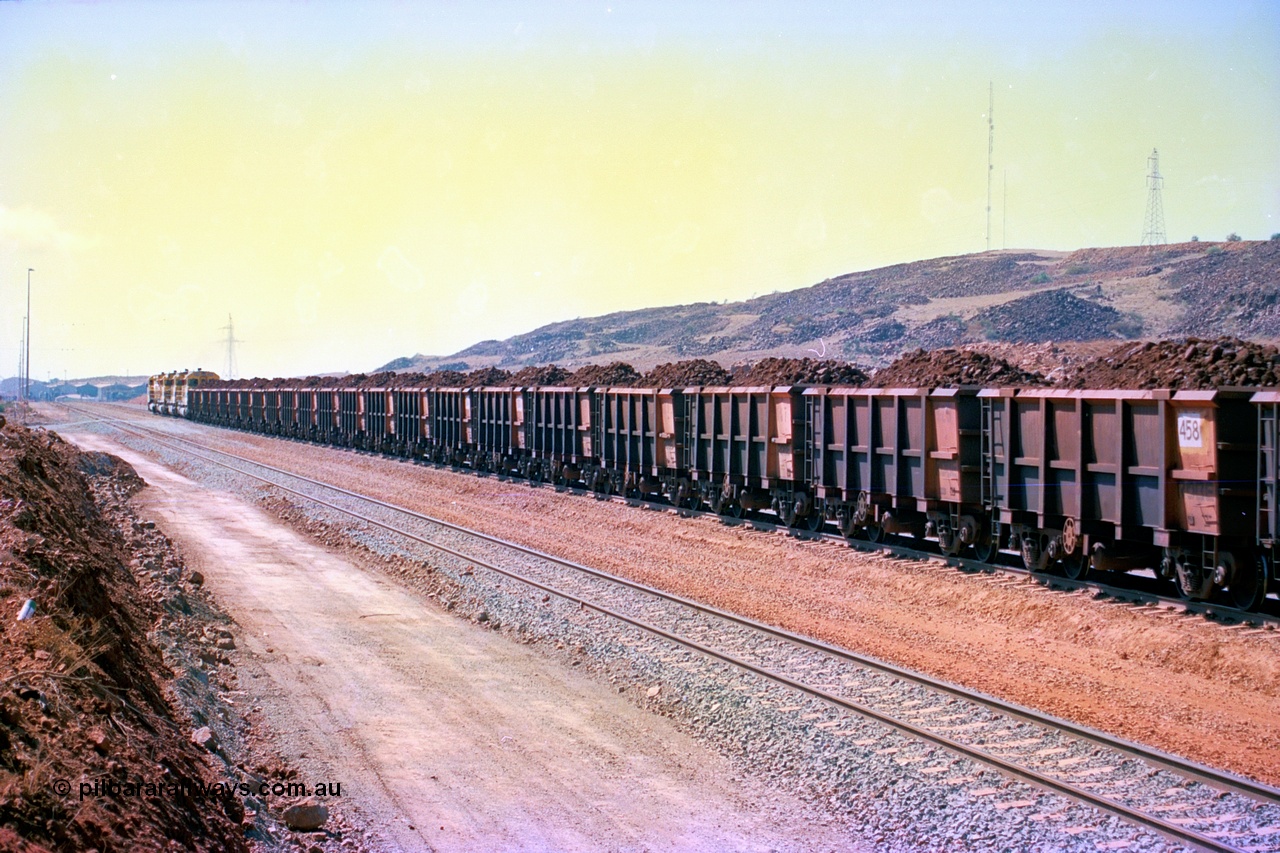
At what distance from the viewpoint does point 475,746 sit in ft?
30.2

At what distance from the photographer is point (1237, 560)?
1235cm

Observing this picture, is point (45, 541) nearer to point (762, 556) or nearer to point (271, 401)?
point (762, 556)

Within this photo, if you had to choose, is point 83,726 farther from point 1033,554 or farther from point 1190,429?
point 1033,554

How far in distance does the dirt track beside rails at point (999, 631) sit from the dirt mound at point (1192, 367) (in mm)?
3094

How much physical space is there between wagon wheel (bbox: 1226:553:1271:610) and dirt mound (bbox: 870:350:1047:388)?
19.8 feet

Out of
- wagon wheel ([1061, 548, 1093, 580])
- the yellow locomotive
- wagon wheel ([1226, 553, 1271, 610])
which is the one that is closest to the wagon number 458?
wagon wheel ([1226, 553, 1271, 610])

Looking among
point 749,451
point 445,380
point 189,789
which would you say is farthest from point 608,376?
point 189,789

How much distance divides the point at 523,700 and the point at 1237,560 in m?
8.58

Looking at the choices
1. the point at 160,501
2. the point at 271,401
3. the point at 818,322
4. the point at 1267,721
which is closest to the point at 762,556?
the point at 1267,721

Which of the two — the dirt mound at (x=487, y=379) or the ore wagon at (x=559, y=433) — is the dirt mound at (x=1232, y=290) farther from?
the ore wagon at (x=559, y=433)

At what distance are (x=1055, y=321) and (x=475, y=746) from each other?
77.1m

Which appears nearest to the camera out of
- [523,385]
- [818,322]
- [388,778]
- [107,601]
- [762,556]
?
[388,778]

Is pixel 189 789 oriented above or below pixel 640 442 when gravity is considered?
below

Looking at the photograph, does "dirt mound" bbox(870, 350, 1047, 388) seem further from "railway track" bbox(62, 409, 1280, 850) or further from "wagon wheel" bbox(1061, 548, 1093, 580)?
"railway track" bbox(62, 409, 1280, 850)
